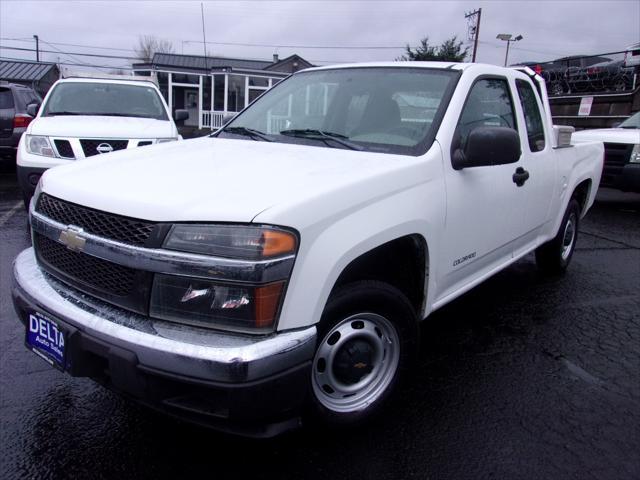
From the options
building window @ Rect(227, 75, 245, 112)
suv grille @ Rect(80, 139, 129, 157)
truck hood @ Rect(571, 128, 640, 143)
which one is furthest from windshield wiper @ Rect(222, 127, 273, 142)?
building window @ Rect(227, 75, 245, 112)

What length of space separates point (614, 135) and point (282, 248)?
8.97 m

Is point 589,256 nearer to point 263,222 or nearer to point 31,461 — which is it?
point 263,222

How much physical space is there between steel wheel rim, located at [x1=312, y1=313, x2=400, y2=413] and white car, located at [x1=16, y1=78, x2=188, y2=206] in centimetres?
465

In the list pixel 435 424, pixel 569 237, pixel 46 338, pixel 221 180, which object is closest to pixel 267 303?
pixel 221 180

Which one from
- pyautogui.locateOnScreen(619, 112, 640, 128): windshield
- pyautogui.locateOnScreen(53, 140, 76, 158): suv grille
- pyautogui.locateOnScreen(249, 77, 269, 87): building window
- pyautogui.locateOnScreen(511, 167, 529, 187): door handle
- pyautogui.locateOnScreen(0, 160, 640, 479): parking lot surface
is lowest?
pyautogui.locateOnScreen(0, 160, 640, 479): parking lot surface

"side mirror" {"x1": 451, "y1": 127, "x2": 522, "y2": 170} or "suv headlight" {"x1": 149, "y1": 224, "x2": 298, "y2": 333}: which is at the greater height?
"side mirror" {"x1": 451, "y1": 127, "x2": 522, "y2": 170}

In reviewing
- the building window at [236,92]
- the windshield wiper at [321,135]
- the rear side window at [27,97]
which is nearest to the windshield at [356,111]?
the windshield wiper at [321,135]

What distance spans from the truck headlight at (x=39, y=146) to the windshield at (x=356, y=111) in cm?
330

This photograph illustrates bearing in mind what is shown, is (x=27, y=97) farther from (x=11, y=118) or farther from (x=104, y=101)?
(x=104, y=101)

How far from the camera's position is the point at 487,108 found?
3.44 meters

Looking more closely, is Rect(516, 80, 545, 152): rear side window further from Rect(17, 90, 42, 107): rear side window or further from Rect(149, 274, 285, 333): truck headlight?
Rect(17, 90, 42, 107): rear side window

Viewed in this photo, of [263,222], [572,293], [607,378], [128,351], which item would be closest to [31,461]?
[128,351]

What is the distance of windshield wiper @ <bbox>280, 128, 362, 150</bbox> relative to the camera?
295 cm

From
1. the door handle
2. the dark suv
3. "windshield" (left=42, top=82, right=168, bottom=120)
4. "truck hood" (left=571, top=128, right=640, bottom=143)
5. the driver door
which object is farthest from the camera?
the dark suv
